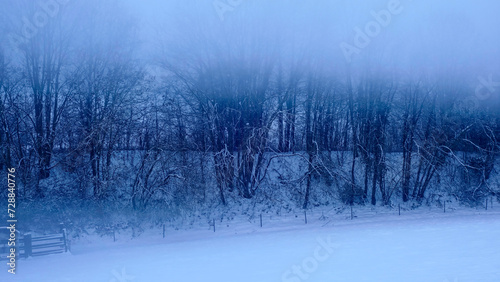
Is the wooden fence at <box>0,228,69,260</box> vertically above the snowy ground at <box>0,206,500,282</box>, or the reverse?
the wooden fence at <box>0,228,69,260</box>

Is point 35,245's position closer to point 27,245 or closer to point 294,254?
point 27,245

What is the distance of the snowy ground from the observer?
12117mm

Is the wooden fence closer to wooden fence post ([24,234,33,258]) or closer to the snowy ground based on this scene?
wooden fence post ([24,234,33,258])

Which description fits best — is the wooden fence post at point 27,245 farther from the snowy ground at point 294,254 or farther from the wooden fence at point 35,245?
the snowy ground at point 294,254

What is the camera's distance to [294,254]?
1461 cm

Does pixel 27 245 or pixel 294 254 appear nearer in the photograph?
pixel 27 245

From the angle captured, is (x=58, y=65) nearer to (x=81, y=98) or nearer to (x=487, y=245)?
(x=81, y=98)

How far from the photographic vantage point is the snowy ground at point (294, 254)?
1212cm

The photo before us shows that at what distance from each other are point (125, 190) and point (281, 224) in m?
8.32

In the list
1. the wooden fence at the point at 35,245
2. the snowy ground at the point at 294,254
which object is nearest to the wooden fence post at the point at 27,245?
the wooden fence at the point at 35,245

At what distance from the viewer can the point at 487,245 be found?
1541cm

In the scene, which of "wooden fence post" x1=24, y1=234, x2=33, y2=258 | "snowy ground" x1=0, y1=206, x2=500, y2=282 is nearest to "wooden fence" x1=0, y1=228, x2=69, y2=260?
"wooden fence post" x1=24, y1=234, x2=33, y2=258

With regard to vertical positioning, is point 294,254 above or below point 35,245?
below

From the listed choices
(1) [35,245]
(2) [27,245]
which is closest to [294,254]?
(1) [35,245]
